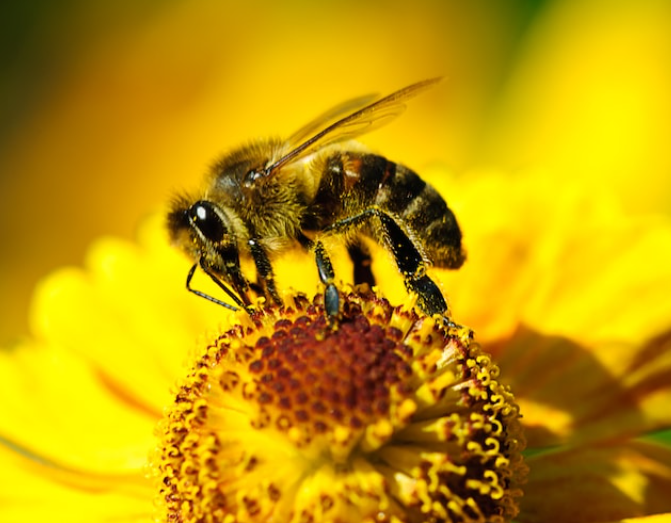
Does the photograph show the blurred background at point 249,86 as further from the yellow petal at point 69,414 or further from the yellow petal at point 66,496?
the yellow petal at point 66,496

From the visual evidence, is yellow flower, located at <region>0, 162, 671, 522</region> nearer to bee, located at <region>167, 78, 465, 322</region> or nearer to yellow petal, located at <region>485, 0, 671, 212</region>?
bee, located at <region>167, 78, 465, 322</region>

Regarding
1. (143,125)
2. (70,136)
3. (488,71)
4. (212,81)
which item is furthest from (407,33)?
(70,136)

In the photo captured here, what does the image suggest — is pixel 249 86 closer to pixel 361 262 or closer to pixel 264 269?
pixel 361 262

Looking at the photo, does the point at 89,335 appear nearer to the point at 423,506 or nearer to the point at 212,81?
the point at 423,506

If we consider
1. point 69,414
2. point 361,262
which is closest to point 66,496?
point 69,414

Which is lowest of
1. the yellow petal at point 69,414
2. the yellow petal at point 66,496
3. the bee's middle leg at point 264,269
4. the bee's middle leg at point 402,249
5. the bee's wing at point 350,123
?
the yellow petal at point 66,496

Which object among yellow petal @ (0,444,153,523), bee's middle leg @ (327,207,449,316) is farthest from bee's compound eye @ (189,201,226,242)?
yellow petal @ (0,444,153,523)

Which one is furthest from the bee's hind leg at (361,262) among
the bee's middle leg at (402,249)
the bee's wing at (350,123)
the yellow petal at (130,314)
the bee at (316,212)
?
the yellow petal at (130,314)
